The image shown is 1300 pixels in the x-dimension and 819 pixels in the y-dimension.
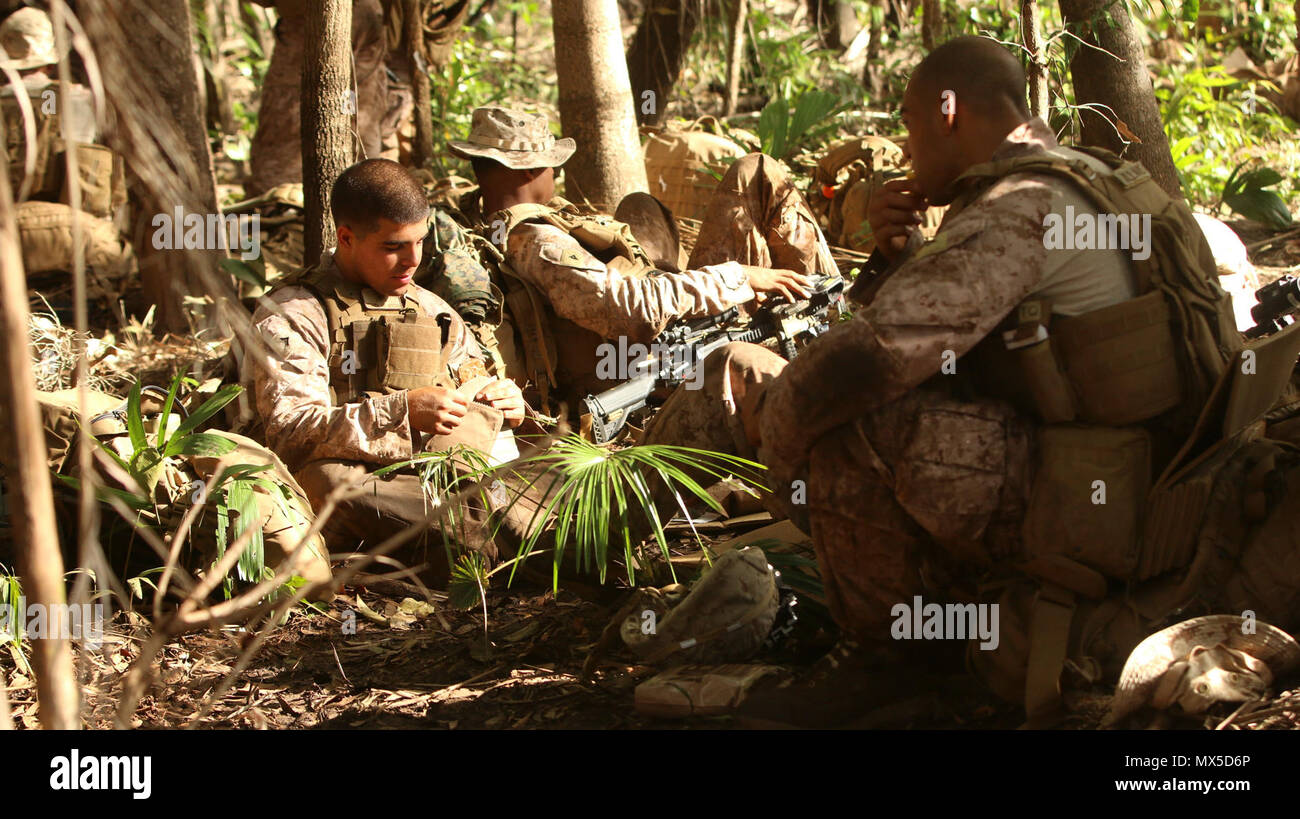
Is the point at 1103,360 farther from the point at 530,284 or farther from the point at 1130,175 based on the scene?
the point at 530,284

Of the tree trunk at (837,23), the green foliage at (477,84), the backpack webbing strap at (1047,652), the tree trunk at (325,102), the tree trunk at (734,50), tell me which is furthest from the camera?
the tree trunk at (837,23)

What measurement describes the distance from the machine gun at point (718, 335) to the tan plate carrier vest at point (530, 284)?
0.34 meters

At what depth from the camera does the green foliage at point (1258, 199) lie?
719 cm

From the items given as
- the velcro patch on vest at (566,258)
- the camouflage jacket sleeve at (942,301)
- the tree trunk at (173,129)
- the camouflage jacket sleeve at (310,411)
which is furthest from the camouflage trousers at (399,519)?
the camouflage jacket sleeve at (942,301)

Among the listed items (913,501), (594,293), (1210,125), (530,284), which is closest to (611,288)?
(594,293)

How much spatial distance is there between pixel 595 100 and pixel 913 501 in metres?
3.93

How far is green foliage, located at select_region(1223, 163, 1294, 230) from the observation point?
23.6 feet

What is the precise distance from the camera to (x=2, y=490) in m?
3.97

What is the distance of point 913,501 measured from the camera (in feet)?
9.82

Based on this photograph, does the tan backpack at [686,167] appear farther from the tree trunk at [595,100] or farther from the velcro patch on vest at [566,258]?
the velcro patch on vest at [566,258]

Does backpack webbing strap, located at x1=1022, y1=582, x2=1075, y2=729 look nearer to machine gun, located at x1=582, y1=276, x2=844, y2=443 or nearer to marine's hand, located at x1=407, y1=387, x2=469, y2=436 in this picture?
marine's hand, located at x1=407, y1=387, x2=469, y2=436

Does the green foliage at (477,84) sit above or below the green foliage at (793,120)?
above

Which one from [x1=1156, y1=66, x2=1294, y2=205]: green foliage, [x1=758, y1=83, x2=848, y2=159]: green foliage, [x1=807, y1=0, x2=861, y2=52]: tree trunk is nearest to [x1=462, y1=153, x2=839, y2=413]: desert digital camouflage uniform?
[x1=758, y1=83, x2=848, y2=159]: green foliage

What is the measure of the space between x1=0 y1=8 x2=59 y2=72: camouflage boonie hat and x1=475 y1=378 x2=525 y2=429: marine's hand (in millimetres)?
4827
